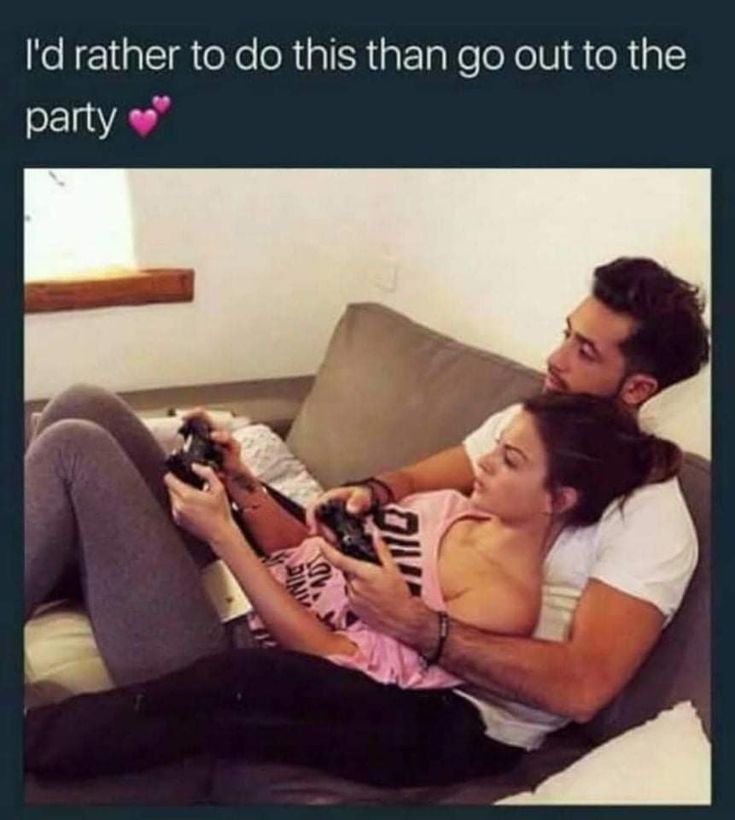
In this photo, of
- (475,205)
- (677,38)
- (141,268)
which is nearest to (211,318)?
(141,268)

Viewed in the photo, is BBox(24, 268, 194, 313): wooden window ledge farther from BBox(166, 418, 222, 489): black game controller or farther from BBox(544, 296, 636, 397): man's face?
BBox(544, 296, 636, 397): man's face

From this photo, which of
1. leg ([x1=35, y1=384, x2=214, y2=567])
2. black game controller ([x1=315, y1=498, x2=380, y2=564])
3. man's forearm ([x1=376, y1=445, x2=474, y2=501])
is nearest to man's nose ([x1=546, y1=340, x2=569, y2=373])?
man's forearm ([x1=376, y1=445, x2=474, y2=501])

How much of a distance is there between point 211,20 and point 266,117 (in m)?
0.09

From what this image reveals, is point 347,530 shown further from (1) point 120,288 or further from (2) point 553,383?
(1) point 120,288

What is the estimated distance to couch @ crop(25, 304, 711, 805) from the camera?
1.19 meters

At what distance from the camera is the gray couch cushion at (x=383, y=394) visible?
1.38m

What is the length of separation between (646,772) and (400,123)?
1.86 feet

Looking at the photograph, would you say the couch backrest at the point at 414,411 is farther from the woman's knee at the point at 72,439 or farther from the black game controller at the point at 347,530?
the woman's knee at the point at 72,439

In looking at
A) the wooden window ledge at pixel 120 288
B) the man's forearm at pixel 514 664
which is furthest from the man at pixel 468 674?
the wooden window ledge at pixel 120 288

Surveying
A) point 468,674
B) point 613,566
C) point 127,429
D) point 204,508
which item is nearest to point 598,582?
point 613,566

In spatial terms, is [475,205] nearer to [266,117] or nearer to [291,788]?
[266,117]

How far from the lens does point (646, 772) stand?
118cm

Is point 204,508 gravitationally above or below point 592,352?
below

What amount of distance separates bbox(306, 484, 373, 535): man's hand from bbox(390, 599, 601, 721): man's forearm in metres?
0.13
